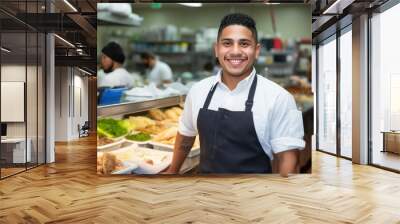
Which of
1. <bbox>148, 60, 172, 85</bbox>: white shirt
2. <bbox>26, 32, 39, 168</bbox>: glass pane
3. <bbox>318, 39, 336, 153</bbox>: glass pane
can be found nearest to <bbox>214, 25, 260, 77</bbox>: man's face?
<bbox>148, 60, 172, 85</bbox>: white shirt

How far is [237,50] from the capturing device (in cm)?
578

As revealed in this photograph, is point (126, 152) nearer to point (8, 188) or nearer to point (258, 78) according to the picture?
point (8, 188)

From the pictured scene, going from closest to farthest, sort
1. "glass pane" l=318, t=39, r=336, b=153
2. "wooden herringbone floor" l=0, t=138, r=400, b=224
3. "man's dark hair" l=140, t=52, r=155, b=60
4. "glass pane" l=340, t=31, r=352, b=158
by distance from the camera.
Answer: "wooden herringbone floor" l=0, t=138, r=400, b=224
"man's dark hair" l=140, t=52, r=155, b=60
"glass pane" l=340, t=31, r=352, b=158
"glass pane" l=318, t=39, r=336, b=153

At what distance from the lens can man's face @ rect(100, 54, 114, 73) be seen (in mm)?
5953

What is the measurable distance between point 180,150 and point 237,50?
5.06 ft

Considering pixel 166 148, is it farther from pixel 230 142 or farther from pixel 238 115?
pixel 238 115

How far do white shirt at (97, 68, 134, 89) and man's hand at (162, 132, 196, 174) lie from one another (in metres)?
0.98

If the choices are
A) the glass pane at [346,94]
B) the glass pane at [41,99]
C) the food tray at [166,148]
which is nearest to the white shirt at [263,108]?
the food tray at [166,148]

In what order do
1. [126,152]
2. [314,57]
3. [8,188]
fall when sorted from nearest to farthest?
1. [8,188]
2. [126,152]
3. [314,57]

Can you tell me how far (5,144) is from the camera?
6.49 meters

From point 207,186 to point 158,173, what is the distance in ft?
2.50

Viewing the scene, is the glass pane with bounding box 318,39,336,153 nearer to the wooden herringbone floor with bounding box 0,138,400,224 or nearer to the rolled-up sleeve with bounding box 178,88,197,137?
the wooden herringbone floor with bounding box 0,138,400,224

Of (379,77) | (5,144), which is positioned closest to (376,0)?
(379,77)

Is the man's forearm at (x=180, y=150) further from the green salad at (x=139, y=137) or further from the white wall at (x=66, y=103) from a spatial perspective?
the white wall at (x=66, y=103)
